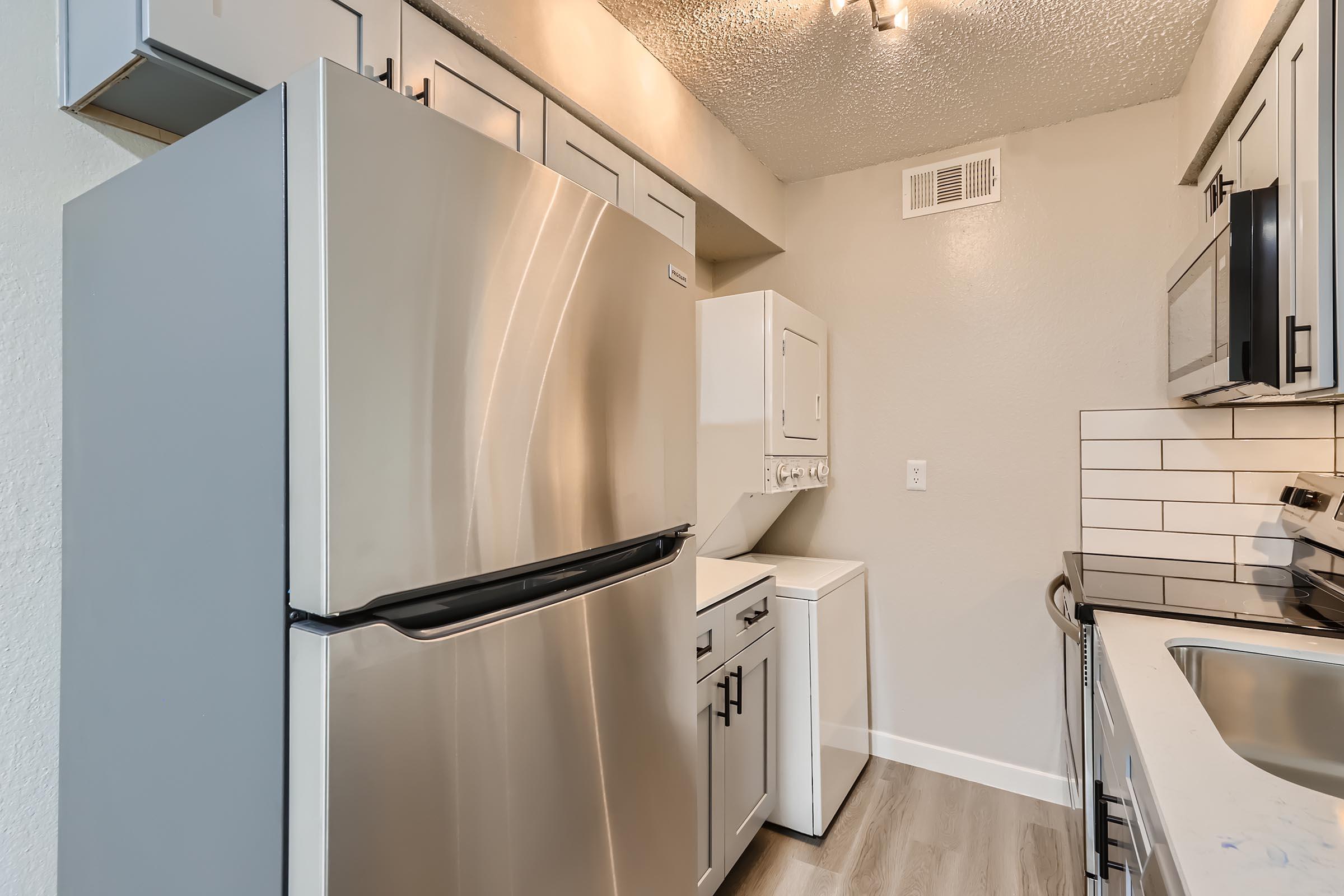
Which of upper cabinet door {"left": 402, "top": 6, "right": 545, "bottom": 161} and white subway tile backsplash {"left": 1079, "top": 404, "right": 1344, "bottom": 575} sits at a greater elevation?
upper cabinet door {"left": 402, "top": 6, "right": 545, "bottom": 161}

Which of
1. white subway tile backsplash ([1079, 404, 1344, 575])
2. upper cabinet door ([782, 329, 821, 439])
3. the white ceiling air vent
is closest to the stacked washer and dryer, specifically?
upper cabinet door ([782, 329, 821, 439])

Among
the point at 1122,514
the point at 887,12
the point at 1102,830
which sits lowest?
the point at 1102,830

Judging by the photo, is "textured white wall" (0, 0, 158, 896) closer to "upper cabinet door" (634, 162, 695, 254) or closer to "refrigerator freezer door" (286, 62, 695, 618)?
"refrigerator freezer door" (286, 62, 695, 618)

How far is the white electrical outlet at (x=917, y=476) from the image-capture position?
2455 millimetres

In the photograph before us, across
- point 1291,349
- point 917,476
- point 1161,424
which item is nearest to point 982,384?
point 917,476

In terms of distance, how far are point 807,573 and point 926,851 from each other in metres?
0.90

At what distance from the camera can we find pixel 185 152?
73 cm

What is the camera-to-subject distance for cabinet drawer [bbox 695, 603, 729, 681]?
161cm

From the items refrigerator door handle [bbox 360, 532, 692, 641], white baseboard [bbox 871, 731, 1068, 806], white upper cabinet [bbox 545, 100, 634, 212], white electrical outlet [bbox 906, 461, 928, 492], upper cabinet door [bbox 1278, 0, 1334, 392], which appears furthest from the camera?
white electrical outlet [bbox 906, 461, 928, 492]

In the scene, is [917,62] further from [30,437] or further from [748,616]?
[30,437]

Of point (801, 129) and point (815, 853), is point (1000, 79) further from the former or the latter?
point (815, 853)

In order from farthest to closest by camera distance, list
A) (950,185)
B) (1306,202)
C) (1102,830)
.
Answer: (950,185)
(1102,830)
(1306,202)

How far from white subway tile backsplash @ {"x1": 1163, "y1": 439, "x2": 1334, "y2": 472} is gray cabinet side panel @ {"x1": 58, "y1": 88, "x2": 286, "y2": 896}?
244 centimetres

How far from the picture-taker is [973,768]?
2.34 metres
